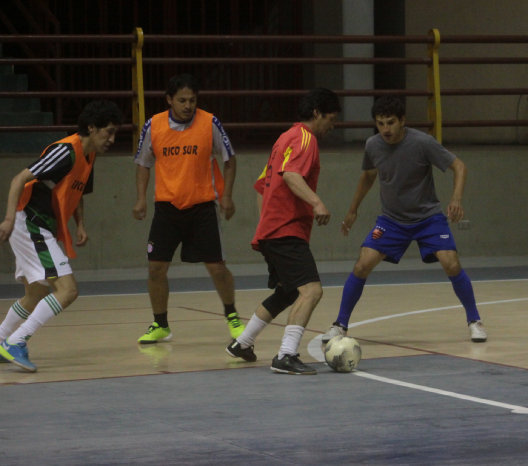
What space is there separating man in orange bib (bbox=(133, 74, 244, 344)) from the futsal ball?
161 cm

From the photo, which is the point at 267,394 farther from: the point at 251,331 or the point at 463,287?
the point at 463,287

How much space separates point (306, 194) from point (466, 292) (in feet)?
7.65

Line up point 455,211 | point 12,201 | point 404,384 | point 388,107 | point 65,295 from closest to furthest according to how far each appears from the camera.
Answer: point 404,384, point 12,201, point 65,295, point 455,211, point 388,107

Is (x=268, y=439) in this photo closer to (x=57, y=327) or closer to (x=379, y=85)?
(x=57, y=327)

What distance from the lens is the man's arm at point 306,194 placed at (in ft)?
25.8

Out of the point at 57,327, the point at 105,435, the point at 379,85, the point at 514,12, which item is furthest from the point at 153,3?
the point at 105,435

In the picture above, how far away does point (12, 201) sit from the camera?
8.15 meters

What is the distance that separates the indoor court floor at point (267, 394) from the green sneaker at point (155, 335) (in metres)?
0.11

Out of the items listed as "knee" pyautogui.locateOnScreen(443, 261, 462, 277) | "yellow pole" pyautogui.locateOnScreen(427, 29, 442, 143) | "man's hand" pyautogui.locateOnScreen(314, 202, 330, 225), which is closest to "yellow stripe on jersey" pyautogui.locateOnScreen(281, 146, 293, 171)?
"man's hand" pyautogui.locateOnScreen(314, 202, 330, 225)

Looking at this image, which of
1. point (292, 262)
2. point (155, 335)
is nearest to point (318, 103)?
point (292, 262)

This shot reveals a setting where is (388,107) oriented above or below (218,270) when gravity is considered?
above

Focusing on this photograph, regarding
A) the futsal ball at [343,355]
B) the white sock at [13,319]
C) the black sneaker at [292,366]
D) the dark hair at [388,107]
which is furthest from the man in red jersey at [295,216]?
the white sock at [13,319]

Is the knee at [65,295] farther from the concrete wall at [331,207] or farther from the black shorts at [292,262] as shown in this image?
the concrete wall at [331,207]

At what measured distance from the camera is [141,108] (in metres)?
15.8
